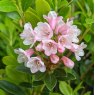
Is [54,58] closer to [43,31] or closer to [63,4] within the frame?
[43,31]

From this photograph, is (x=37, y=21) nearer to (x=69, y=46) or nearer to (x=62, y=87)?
(x=69, y=46)

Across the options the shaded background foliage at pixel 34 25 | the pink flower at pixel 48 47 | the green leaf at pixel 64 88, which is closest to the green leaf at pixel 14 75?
the shaded background foliage at pixel 34 25

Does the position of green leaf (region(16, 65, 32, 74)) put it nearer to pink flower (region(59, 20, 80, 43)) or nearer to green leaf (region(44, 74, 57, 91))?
green leaf (region(44, 74, 57, 91))

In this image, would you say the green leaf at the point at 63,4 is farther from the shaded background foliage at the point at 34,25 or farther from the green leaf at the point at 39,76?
the green leaf at the point at 39,76

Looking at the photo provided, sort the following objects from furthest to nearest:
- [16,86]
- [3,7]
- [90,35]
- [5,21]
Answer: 1. [5,21]
2. [90,35]
3. [16,86]
4. [3,7]

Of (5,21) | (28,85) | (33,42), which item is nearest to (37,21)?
(33,42)

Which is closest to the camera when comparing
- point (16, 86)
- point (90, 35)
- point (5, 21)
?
point (16, 86)
